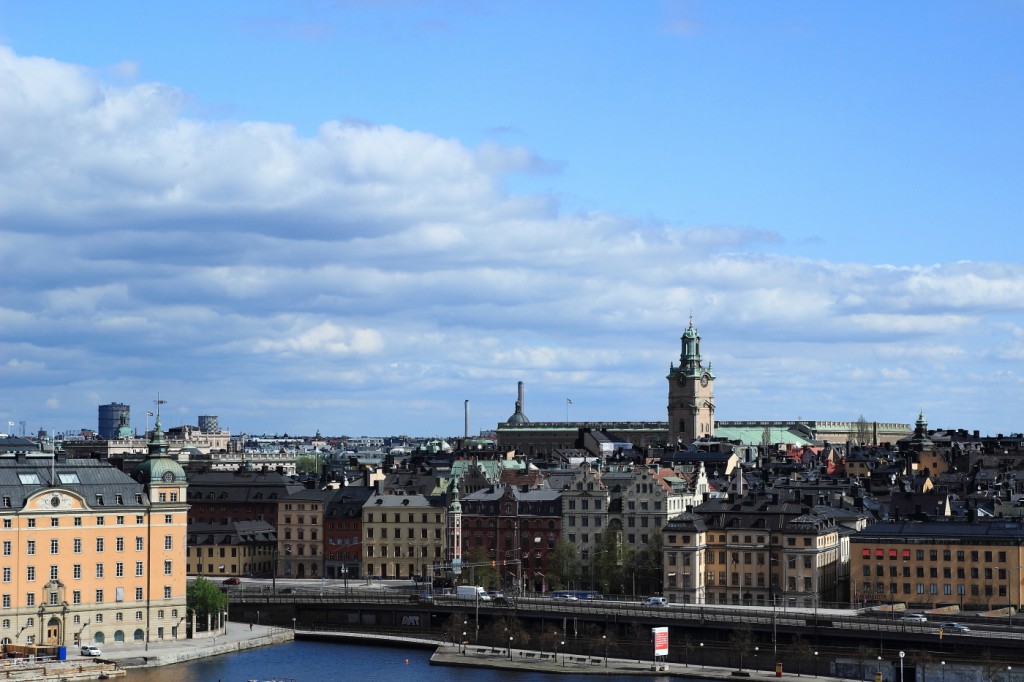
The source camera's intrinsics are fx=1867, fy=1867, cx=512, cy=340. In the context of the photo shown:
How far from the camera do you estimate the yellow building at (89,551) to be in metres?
123

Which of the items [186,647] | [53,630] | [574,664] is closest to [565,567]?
[574,664]

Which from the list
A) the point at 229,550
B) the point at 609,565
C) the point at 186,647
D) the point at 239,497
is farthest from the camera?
the point at 239,497

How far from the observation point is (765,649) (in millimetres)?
119438

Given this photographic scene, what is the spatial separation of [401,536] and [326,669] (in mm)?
53914

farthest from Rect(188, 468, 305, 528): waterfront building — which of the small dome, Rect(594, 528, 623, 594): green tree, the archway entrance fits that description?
the archway entrance

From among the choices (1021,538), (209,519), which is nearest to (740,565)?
(1021,538)

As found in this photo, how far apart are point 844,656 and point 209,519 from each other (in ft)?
291

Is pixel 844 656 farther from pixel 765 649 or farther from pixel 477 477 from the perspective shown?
pixel 477 477

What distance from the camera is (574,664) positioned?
119 metres

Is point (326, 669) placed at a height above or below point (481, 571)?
below

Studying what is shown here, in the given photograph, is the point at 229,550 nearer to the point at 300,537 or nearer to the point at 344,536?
the point at 300,537

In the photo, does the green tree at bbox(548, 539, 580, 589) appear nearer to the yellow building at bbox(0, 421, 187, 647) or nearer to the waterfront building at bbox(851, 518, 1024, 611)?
the waterfront building at bbox(851, 518, 1024, 611)

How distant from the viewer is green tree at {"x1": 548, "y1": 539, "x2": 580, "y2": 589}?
157375 mm

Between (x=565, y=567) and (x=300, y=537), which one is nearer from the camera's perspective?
(x=565, y=567)
